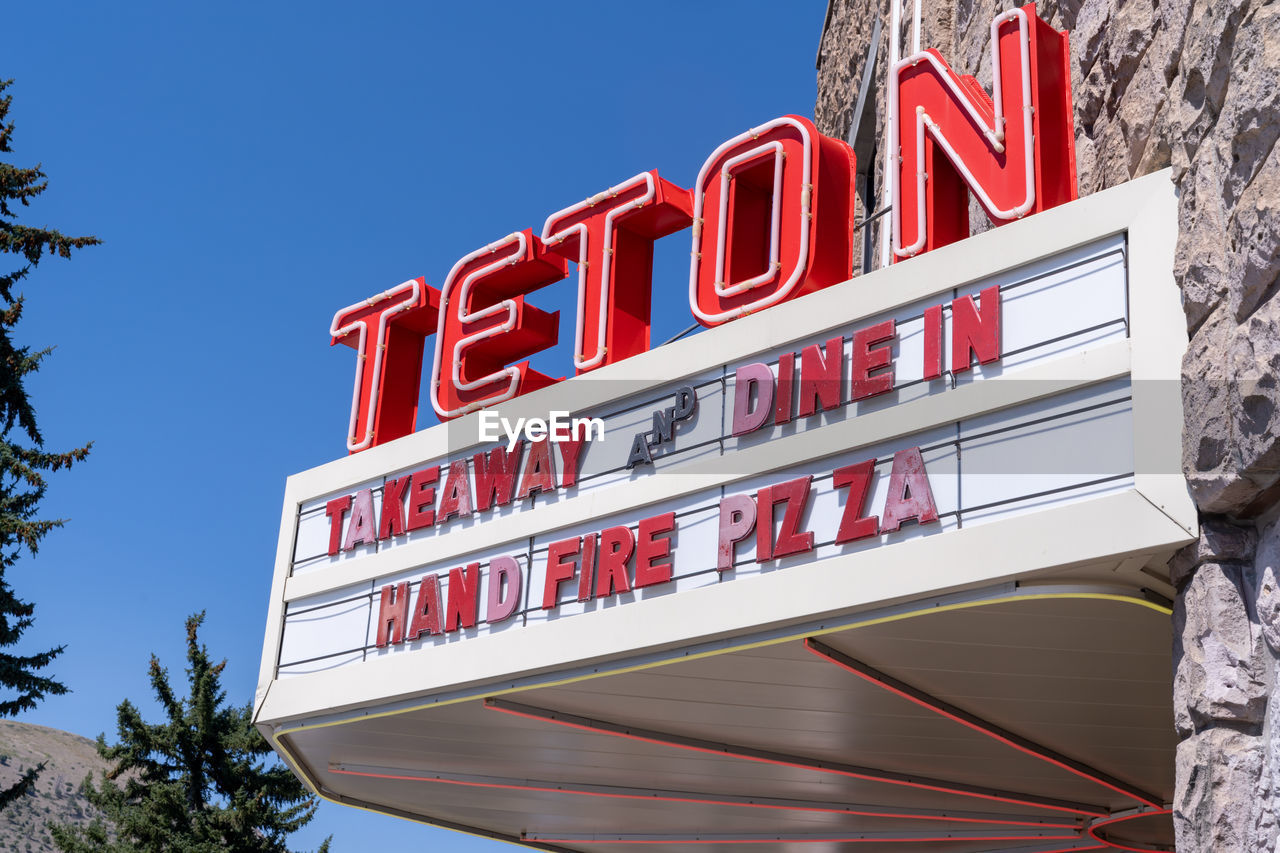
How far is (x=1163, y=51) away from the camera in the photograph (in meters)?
9.41

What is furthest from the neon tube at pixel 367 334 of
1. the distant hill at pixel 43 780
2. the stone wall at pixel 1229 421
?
the distant hill at pixel 43 780

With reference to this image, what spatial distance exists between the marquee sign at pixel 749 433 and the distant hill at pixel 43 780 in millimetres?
65119

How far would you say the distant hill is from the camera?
85000 mm

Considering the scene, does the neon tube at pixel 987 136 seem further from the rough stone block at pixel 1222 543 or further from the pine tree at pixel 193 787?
the pine tree at pixel 193 787

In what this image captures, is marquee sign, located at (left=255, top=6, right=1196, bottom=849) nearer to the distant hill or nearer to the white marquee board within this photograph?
the white marquee board

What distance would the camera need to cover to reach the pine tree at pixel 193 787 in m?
25.7

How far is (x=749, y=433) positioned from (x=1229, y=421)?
3.75 meters

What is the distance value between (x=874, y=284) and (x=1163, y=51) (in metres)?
2.52

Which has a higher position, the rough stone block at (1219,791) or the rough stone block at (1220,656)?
the rough stone block at (1220,656)

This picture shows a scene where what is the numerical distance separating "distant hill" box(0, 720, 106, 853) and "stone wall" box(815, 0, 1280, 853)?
7234 centimetres

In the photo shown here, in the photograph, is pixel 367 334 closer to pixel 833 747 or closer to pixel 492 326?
pixel 492 326

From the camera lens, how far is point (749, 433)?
10.5 m

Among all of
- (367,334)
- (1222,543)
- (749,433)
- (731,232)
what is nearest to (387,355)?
(367,334)

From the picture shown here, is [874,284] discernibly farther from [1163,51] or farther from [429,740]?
[429,740]
